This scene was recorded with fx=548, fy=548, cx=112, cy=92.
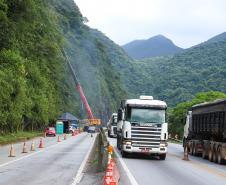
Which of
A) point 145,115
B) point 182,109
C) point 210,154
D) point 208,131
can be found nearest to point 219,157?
point 210,154

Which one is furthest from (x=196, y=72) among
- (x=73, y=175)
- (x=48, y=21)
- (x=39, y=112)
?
(x=73, y=175)

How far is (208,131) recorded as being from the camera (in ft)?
109

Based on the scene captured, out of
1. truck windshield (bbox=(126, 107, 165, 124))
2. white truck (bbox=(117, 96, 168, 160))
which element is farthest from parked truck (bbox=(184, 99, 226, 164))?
truck windshield (bbox=(126, 107, 165, 124))

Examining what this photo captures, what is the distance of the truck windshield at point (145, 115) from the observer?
2995 cm

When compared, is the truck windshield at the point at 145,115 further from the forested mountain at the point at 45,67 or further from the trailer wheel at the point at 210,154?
the forested mountain at the point at 45,67

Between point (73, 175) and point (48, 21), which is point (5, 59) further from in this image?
→ point (48, 21)

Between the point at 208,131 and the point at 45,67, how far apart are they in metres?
51.3

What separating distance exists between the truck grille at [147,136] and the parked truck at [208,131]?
10.9ft

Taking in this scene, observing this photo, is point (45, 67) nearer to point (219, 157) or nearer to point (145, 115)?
point (145, 115)

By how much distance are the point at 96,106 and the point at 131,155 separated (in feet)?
375

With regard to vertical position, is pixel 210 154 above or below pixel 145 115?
below

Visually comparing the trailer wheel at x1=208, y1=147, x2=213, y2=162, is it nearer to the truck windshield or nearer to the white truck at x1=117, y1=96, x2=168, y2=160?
the white truck at x1=117, y1=96, x2=168, y2=160

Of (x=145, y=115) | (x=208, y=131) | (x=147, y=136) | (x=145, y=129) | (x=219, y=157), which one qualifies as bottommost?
(x=219, y=157)

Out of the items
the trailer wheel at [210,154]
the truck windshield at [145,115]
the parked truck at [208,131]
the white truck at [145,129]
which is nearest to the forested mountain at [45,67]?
the parked truck at [208,131]
